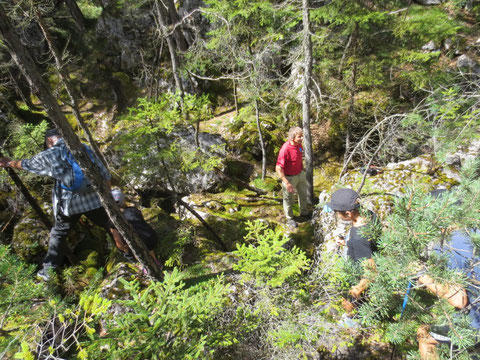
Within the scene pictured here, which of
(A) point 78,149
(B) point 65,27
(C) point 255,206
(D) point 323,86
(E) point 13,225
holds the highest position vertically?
(B) point 65,27

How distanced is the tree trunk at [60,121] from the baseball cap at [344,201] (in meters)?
2.67

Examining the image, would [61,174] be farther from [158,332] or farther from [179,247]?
[158,332]

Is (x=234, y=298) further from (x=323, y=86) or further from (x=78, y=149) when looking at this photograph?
(x=323, y=86)

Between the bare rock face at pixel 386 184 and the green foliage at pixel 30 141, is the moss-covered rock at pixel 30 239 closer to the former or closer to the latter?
the green foliage at pixel 30 141

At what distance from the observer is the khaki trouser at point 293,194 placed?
20.8 feet

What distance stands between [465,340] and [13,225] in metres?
7.37

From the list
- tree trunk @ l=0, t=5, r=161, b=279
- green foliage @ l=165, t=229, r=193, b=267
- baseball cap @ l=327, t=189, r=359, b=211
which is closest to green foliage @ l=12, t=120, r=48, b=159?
green foliage @ l=165, t=229, r=193, b=267

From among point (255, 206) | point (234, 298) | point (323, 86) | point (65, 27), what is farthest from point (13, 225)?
point (65, 27)

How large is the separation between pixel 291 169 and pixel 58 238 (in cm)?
524

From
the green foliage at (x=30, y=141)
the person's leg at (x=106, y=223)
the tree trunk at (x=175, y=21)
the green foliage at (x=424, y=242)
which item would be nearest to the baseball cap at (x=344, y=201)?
the green foliage at (x=424, y=242)

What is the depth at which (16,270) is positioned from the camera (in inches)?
75.7

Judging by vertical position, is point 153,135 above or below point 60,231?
above

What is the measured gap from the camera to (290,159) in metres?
5.88

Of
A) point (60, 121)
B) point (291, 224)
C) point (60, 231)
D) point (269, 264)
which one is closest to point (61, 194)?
point (60, 231)
